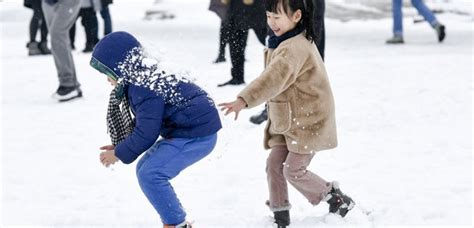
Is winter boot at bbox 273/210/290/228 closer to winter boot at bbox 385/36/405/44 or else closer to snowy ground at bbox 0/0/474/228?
snowy ground at bbox 0/0/474/228

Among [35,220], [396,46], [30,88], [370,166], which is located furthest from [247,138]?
[396,46]

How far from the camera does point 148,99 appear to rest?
294cm

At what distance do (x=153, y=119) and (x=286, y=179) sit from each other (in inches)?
31.5

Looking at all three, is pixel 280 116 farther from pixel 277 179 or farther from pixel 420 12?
pixel 420 12

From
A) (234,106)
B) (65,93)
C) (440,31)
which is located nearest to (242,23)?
(65,93)

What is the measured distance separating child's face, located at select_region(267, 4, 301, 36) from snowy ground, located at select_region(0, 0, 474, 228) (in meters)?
0.43

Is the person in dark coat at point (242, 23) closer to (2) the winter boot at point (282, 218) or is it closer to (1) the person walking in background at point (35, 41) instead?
(2) the winter boot at point (282, 218)

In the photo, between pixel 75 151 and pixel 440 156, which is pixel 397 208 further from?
pixel 75 151

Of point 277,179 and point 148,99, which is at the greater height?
point 148,99

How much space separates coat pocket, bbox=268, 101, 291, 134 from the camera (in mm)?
3236

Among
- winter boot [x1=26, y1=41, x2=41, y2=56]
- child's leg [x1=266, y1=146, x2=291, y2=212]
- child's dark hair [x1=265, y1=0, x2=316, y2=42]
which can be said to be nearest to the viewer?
child's dark hair [x1=265, y1=0, x2=316, y2=42]

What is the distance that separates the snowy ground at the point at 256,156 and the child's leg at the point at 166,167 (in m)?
0.32

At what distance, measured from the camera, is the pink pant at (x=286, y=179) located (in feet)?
11.0

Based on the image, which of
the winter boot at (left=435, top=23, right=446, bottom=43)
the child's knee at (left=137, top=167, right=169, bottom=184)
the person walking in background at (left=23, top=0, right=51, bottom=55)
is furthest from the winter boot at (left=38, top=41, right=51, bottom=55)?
the child's knee at (left=137, top=167, right=169, bottom=184)
